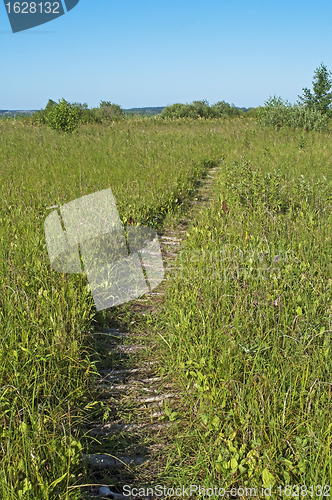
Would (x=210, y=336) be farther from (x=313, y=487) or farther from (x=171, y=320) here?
(x=313, y=487)

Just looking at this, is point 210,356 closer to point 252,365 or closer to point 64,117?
point 252,365

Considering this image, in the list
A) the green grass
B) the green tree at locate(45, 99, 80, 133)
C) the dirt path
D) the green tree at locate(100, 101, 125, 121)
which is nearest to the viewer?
the green grass

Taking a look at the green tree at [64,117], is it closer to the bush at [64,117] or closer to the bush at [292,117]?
the bush at [64,117]

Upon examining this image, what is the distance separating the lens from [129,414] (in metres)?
2.36

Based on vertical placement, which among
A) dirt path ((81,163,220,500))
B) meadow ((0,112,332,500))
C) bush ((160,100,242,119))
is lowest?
dirt path ((81,163,220,500))

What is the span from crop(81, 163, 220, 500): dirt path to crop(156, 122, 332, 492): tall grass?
0.11 m

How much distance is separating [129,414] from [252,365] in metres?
0.85

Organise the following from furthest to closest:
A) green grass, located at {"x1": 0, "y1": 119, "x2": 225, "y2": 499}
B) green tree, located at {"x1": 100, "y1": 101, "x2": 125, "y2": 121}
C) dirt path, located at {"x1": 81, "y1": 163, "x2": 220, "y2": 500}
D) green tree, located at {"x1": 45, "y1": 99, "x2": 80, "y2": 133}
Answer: green tree, located at {"x1": 100, "y1": 101, "x2": 125, "y2": 121} < green tree, located at {"x1": 45, "y1": 99, "x2": 80, "y2": 133} < dirt path, located at {"x1": 81, "y1": 163, "x2": 220, "y2": 500} < green grass, located at {"x1": 0, "y1": 119, "x2": 225, "y2": 499}

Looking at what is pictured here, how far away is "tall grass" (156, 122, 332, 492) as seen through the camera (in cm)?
179

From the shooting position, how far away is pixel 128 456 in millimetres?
2080

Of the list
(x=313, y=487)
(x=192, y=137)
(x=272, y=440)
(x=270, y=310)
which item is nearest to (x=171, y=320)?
(x=270, y=310)

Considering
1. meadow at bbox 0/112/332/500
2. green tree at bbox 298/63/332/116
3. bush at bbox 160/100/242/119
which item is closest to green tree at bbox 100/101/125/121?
bush at bbox 160/100/242/119

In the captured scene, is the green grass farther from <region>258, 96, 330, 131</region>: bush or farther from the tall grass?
<region>258, 96, 330, 131</region>: bush

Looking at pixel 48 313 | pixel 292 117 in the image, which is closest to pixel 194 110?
pixel 292 117
